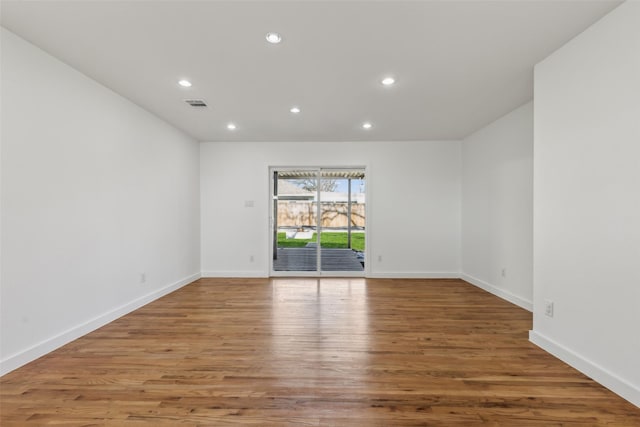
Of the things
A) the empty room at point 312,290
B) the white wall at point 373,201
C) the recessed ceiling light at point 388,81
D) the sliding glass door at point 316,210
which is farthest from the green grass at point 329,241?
the recessed ceiling light at point 388,81

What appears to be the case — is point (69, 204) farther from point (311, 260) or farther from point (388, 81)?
point (311, 260)

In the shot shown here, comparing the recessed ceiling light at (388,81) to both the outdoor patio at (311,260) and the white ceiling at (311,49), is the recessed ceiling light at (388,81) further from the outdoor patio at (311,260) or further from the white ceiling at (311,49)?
the outdoor patio at (311,260)

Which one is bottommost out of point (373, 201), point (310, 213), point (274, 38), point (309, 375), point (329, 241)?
point (309, 375)

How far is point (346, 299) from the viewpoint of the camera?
12.8 ft

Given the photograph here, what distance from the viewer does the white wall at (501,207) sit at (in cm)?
351

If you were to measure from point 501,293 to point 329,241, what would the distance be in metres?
2.86

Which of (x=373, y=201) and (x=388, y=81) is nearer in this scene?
(x=388, y=81)

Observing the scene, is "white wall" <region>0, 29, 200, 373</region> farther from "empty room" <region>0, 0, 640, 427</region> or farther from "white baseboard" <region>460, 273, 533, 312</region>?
"white baseboard" <region>460, 273, 533, 312</region>

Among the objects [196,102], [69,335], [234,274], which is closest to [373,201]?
[234,274]

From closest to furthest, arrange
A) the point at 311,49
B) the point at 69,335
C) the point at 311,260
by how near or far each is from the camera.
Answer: the point at 311,49 < the point at 69,335 < the point at 311,260

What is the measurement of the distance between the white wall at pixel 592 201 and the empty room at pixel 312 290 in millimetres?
14

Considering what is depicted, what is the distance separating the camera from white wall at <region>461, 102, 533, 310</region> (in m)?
3.51

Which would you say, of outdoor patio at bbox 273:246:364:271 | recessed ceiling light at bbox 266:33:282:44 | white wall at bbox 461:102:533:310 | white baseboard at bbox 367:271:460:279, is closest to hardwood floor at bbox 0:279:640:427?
white wall at bbox 461:102:533:310

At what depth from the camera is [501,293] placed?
3.98 meters
